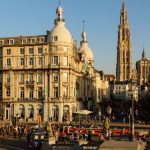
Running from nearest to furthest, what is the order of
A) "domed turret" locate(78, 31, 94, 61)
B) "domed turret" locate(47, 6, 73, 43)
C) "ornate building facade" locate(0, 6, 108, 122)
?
"ornate building facade" locate(0, 6, 108, 122) < "domed turret" locate(47, 6, 73, 43) < "domed turret" locate(78, 31, 94, 61)

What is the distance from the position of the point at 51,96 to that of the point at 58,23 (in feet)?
49.6

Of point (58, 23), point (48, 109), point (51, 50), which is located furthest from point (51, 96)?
point (58, 23)

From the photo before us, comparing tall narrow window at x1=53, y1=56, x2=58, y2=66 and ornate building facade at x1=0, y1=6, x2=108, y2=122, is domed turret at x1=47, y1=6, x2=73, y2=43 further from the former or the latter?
tall narrow window at x1=53, y1=56, x2=58, y2=66

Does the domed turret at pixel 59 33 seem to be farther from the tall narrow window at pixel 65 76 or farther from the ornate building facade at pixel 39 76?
the tall narrow window at pixel 65 76

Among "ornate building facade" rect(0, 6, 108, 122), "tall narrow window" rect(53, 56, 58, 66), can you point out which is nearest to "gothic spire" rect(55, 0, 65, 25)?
"ornate building facade" rect(0, 6, 108, 122)

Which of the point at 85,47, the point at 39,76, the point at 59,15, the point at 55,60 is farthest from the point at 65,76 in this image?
the point at 85,47

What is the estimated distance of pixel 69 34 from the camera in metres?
93.8

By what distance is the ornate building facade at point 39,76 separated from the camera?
9106 centimetres

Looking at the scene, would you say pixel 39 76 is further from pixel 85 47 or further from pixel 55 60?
pixel 85 47

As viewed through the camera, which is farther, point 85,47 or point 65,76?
point 85,47

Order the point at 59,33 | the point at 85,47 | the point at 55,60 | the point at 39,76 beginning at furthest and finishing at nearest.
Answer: the point at 85,47 → the point at 39,76 → the point at 59,33 → the point at 55,60

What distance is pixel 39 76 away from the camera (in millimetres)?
92938

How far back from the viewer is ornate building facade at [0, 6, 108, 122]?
91062 mm

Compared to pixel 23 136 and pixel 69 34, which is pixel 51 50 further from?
pixel 23 136
